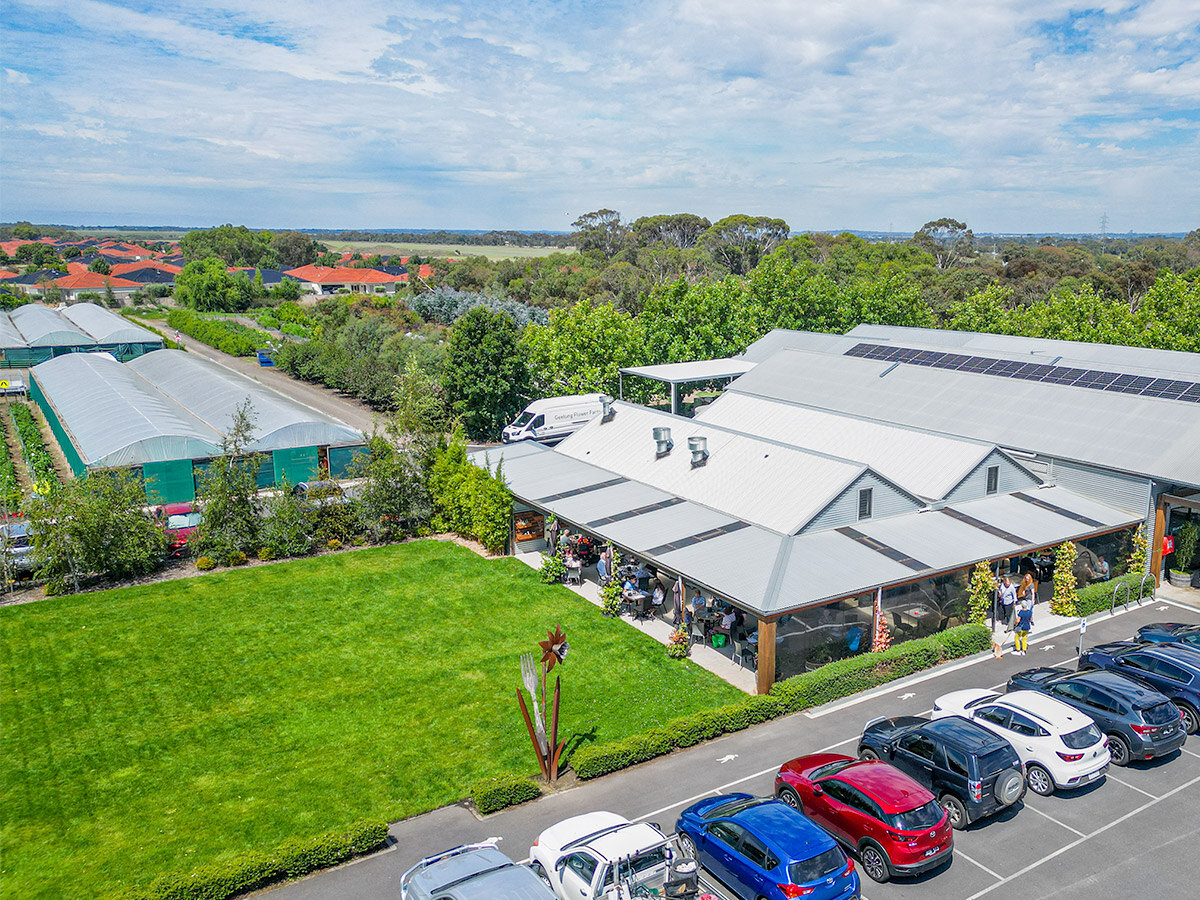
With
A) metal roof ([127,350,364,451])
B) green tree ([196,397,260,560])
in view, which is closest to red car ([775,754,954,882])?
green tree ([196,397,260,560])

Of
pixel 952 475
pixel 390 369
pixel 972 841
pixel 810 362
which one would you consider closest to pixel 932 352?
pixel 810 362

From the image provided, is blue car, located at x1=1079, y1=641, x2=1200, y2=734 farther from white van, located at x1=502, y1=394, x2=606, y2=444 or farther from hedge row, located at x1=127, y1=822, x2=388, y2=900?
white van, located at x1=502, y1=394, x2=606, y2=444

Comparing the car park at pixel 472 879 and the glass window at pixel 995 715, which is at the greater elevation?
the glass window at pixel 995 715

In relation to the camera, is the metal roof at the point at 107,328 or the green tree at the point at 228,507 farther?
the metal roof at the point at 107,328

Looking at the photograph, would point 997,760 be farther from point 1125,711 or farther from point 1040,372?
point 1040,372

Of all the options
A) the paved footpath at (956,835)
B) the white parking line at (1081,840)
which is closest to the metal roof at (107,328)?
the paved footpath at (956,835)

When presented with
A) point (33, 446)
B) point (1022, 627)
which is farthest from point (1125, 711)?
point (33, 446)

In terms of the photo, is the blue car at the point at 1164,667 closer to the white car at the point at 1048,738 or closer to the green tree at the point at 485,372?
the white car at the point at 1048,738
